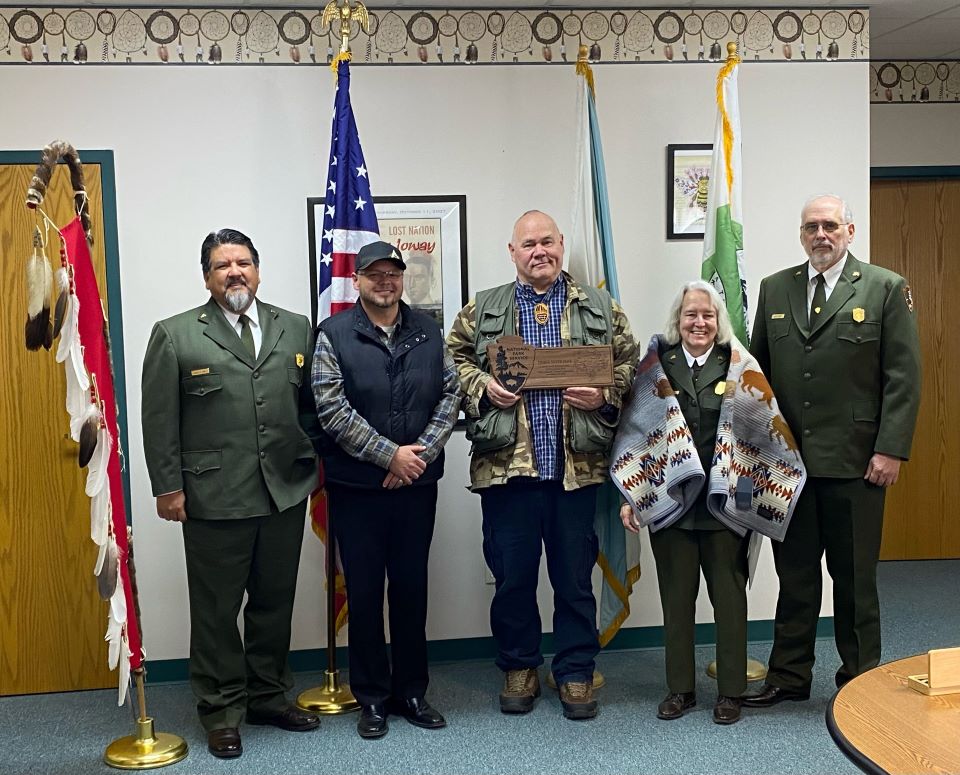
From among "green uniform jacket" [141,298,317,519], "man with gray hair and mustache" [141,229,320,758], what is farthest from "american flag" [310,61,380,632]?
"green uniform jacket" [141,298,317,519]

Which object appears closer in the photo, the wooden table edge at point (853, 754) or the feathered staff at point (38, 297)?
the wooden table edge at point (853, 754)

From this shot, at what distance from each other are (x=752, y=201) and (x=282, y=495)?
7.28ft

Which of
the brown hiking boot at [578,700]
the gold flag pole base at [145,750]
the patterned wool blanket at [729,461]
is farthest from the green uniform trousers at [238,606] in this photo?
the patterned wool blanket at [729,461]

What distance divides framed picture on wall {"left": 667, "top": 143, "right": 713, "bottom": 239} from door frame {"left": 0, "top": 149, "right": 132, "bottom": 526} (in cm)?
212

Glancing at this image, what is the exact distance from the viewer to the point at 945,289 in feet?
17.6

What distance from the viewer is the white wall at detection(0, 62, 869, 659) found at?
3.77 m

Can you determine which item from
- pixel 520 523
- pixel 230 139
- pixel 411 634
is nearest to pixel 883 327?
pixel 520 523

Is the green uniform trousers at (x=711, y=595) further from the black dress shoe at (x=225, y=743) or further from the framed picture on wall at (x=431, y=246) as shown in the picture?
the black dress shoe at (x=225, y=743)

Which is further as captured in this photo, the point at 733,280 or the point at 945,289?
the point at 945,289

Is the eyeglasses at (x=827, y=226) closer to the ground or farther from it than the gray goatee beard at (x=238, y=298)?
farther from it

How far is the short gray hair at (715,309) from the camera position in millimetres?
3281

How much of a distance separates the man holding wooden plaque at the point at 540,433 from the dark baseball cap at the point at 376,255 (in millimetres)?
393

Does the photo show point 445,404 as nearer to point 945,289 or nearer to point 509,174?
point 509,174

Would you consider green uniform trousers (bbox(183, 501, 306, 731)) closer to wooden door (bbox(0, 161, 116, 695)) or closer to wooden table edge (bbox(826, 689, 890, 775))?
wooden door (bbox(0, 161, 116, 695))
